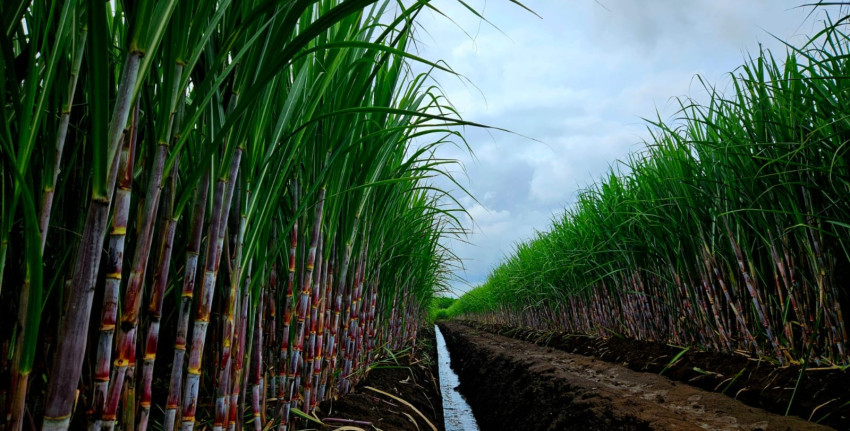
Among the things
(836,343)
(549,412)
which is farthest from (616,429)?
(836,343)

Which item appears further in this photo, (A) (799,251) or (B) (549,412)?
(B) (549,412)

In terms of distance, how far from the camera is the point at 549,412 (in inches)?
88.6

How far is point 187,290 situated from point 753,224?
2154 millimetres

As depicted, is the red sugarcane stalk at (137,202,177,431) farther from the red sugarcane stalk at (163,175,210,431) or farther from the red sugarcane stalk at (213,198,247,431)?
the red sugarcane stalk at (213,198,247,431)

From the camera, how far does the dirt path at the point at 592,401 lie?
1558 mm

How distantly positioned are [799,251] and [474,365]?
316 cm

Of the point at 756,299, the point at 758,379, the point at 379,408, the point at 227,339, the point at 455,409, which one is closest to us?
the point at 227,339

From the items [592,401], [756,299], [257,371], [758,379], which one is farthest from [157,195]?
[756,299]

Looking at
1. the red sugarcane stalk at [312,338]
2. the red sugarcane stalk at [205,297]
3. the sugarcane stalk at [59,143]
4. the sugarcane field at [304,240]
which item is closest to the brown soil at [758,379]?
the sugarcane field at [304,240]

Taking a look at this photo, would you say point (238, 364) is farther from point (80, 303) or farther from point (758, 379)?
point (758, 379)

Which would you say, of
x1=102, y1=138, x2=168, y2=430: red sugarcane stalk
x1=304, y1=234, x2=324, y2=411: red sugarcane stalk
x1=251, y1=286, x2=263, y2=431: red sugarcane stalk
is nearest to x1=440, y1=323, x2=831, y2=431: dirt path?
x1=304, y1=234, x2=324, y2=411: red sugarcane stalk

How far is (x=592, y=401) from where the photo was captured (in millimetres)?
1946

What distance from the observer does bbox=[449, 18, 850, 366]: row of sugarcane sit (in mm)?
1721

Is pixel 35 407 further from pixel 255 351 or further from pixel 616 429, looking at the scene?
pixel 616 429
